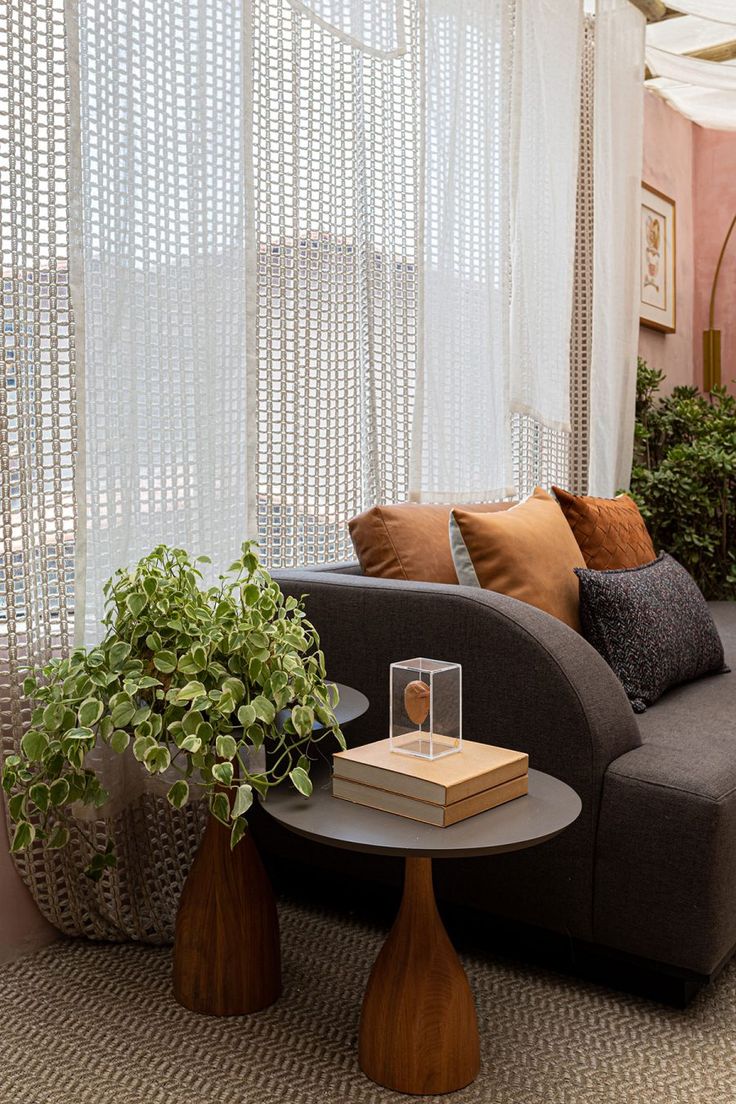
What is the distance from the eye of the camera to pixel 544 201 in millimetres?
3061

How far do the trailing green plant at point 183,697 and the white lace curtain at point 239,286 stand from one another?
25 centimetres

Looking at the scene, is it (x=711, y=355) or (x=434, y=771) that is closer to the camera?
(x=434, y=771)

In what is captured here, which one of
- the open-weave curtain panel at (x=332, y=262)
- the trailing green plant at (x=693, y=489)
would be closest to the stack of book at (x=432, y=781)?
the open-weave curtain panel at (x=332, y=262)

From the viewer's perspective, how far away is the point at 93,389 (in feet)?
6.13

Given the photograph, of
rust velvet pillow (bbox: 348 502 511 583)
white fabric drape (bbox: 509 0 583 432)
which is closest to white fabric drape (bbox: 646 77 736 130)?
white fabric drape (bbox: 509 0 583 432)

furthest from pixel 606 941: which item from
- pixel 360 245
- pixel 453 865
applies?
pixel 360 245

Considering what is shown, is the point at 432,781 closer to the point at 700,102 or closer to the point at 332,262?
the point at 332,262

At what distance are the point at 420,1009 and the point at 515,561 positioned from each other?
0.94m

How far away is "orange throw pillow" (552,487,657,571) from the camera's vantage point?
254cm

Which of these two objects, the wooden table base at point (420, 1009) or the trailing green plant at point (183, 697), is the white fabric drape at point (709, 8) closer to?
the trailing green plant at point (183, 697)

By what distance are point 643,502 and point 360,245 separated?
66.8 inches

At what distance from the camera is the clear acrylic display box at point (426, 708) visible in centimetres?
150

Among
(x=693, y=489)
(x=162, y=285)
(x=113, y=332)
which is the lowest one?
(x=693, y=489)

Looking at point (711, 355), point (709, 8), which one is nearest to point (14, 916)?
point (709, 8)
